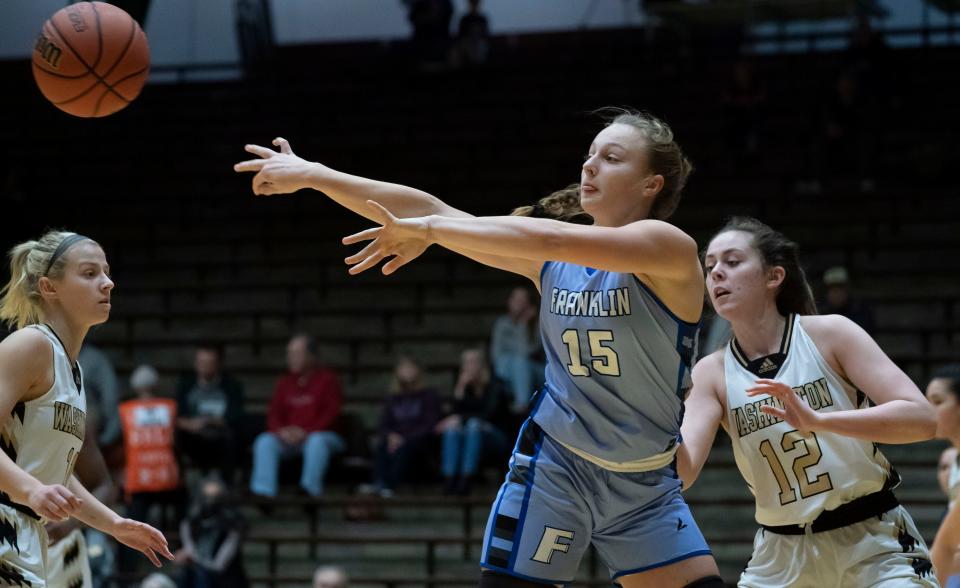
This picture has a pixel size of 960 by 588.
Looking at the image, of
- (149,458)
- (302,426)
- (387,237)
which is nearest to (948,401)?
(387,237)

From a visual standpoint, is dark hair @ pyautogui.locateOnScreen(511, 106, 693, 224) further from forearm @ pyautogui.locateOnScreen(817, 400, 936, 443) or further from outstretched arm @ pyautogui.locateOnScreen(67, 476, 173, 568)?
outstretched arm @ pyautogui.locateOnScreen(67, 476, 173, 568)

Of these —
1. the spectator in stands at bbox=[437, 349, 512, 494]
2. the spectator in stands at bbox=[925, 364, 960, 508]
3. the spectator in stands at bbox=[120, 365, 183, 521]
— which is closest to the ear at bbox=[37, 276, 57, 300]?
the spectator in stands at bbox=[925, 364, 960, 508]

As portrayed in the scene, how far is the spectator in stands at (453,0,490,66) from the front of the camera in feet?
51.1

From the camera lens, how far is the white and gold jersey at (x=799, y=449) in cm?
387

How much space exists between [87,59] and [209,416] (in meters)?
5.38

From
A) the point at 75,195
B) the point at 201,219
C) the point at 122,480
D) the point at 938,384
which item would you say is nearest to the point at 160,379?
the point at 122,480

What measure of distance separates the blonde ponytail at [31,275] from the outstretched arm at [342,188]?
0.90 m

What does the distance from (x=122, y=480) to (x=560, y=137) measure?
6522 mm

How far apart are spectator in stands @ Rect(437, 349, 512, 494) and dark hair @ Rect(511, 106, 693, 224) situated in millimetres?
5511

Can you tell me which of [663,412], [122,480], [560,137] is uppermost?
[560,137]

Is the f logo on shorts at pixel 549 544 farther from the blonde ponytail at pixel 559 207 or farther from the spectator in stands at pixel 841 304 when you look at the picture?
the spectator in stands at pixel 841 304

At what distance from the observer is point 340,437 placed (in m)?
10.2

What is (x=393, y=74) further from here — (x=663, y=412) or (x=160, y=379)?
(x=663, y=412)

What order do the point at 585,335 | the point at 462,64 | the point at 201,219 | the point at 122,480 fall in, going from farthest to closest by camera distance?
the point at 462,64 → the point at 201,219 → the point at 122,480 → the point at 585,335
